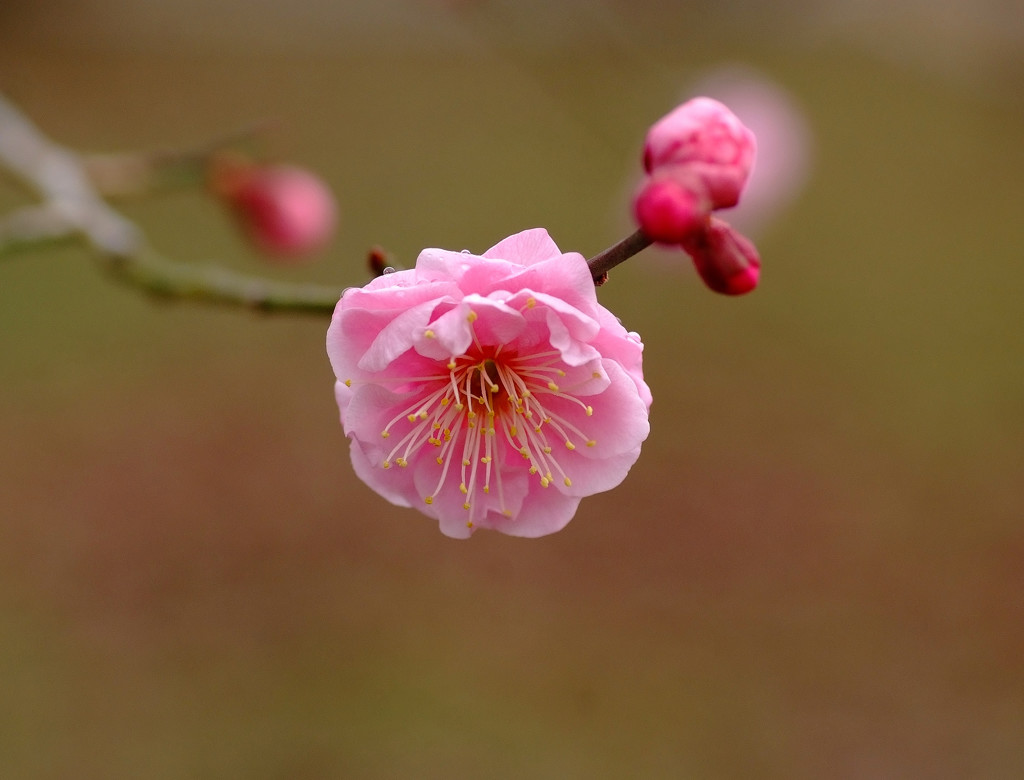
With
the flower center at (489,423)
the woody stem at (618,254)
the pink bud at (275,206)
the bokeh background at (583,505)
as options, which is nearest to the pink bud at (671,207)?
the woody stem at (618,254)

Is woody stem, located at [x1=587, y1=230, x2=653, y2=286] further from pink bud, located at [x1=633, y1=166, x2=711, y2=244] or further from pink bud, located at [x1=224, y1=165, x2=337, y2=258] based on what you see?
pink bud, located at [x1=224, y1=165, x2=337, y2=258]

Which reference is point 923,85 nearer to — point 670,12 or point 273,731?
point 670,12

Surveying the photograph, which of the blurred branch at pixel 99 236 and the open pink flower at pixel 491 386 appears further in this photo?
the blurred branch at pixel 99 236

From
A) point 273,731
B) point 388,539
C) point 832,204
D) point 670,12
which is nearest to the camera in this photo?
point 670,12

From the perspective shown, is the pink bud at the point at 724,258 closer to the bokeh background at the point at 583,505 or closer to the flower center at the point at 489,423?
the flower center at the point at 489,423

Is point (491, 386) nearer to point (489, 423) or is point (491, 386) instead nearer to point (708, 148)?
point (489, 423)

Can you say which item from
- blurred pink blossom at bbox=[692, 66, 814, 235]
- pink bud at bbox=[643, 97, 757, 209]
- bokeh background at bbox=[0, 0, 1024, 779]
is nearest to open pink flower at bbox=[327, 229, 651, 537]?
pink bud at bbox=[643, 97, 757, 209]

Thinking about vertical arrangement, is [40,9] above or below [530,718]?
above

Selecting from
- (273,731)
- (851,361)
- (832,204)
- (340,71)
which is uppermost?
(340,71)

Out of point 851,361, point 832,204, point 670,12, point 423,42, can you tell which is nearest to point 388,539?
point 670,12
